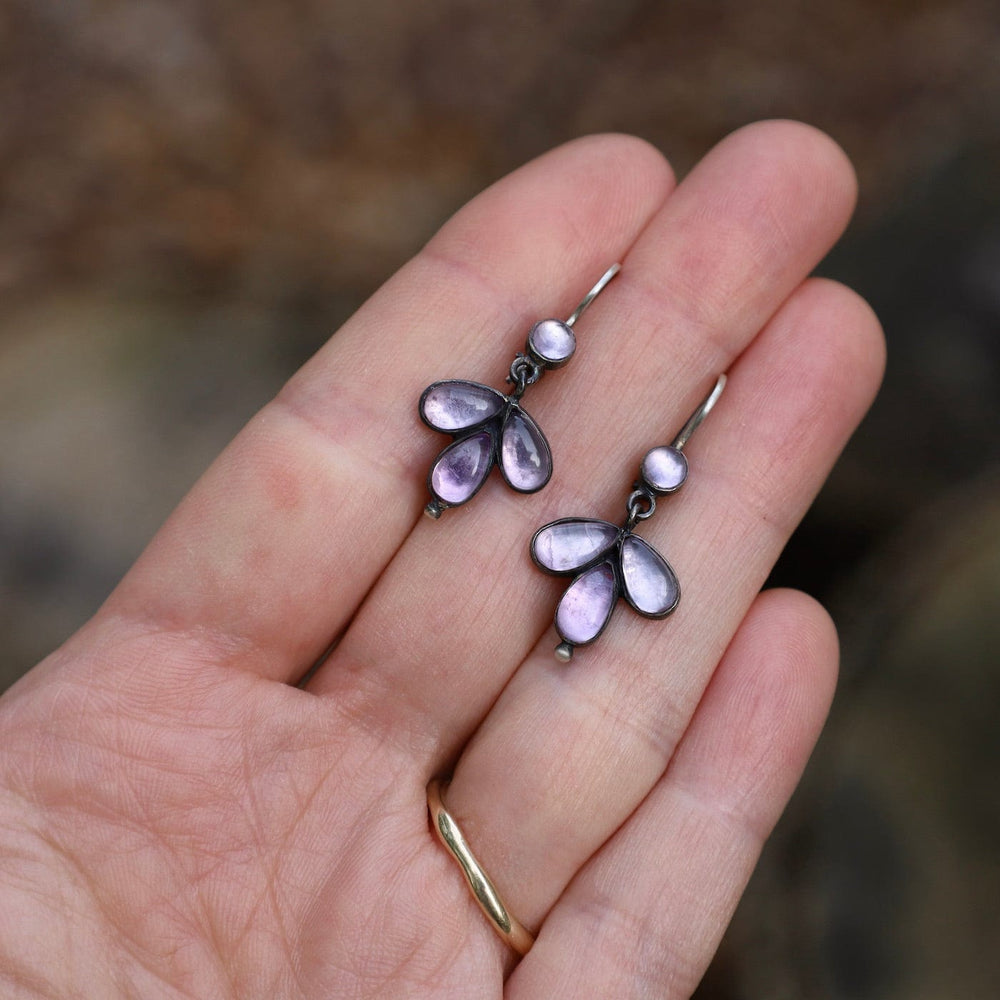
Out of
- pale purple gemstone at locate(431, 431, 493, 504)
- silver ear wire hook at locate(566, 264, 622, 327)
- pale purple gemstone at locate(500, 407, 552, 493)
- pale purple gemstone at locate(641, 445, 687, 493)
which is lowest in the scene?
pale purple gemstone at locate(431, 431, 493, 504)

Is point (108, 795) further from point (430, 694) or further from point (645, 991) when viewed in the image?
point (645, 991)

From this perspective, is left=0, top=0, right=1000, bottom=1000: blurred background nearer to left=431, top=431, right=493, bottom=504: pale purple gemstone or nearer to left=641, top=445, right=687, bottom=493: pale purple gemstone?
left=641, top=445, right=687, bottom=493: pale purple gemstone

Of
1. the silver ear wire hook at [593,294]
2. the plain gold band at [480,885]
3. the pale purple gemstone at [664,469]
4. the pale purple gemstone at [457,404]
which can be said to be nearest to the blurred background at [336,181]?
the pale purple gemstone at [664,469]

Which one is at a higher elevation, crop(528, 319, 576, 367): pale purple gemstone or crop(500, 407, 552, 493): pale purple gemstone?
crop(528, 319, 576, 367): pale purple gemstone

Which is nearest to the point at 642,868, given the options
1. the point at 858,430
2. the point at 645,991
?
the point at 645,991

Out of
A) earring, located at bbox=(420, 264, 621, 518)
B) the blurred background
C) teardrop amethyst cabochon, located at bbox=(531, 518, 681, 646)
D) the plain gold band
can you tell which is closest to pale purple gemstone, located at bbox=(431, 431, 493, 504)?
earring, located at bbox=(420, 264, 621, 518)

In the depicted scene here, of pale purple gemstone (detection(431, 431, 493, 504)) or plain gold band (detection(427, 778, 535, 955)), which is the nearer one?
plain gold band (detection(427, 778, 535, 955))
